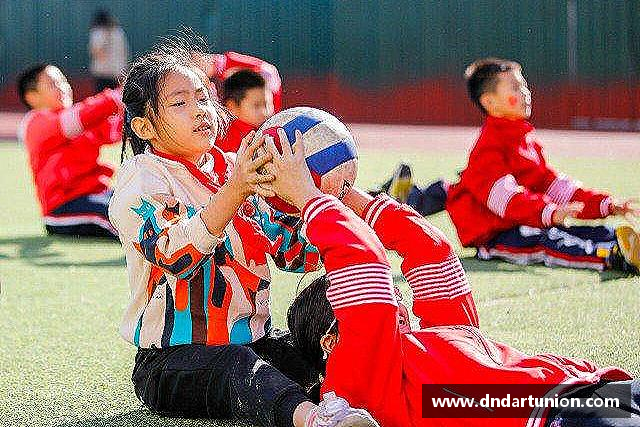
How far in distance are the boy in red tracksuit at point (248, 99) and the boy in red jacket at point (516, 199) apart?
1125 millimetres

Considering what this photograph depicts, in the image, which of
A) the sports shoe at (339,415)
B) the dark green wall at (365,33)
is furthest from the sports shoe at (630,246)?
the dark green wall at (365,33)

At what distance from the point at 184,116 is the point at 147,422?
33.7 inches

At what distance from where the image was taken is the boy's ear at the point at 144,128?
10.7ft

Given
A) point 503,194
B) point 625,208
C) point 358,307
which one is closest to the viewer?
point 358,307

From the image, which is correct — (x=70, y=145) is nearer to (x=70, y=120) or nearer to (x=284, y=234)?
(x=70, y=120)

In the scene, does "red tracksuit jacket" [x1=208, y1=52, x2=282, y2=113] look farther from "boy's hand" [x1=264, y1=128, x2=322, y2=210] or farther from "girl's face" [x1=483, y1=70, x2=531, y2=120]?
"boy's hand" [x1=264, y1=128, x2=322, y2=210]

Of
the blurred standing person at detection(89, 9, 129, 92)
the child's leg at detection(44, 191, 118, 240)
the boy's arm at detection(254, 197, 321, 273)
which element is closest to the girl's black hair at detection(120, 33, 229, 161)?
the boy's arm at detection(254, 197, 321, 273)

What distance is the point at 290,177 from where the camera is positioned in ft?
9.04

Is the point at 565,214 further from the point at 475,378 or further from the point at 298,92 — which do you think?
the point at 298,92

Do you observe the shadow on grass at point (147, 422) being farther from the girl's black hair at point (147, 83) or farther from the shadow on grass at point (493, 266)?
the shadow on grass at point (493, 266)

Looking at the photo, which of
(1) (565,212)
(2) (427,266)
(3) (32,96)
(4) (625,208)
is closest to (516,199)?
(1) (565,212)

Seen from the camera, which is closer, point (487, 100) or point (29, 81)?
point (487, 100)

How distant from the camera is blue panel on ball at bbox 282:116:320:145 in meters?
2.92

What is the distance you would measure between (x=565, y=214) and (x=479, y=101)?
36.6 inches
